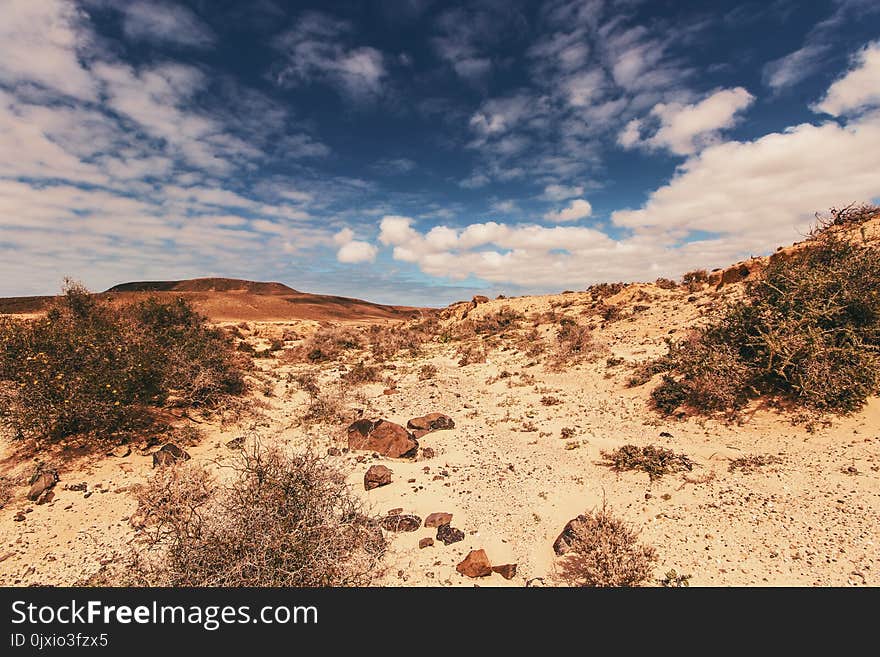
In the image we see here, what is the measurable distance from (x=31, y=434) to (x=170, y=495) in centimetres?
448

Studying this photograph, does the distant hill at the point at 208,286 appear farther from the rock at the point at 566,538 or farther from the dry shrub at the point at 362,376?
the rock at the point at 566,538

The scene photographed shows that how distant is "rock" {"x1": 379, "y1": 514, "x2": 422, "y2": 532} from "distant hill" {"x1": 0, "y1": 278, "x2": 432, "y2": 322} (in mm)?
Answer: 32844

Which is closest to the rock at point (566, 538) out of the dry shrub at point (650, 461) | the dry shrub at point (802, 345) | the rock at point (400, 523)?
the rock at point (400, 523)

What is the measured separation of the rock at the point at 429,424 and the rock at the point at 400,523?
141 inches

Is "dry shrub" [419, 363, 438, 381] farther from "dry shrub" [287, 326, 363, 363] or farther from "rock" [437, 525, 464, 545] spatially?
"rock" [437, 525, 464, 545]

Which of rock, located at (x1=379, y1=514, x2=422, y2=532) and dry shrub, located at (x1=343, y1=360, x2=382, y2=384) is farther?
dry shrub, located at (x1=343, y1=360, x2=382, y2=384)

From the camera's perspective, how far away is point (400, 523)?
5.45 m

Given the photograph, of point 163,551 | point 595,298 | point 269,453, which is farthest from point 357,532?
point 595,298

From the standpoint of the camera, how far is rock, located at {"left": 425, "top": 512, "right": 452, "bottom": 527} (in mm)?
5480

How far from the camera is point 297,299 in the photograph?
72250mm

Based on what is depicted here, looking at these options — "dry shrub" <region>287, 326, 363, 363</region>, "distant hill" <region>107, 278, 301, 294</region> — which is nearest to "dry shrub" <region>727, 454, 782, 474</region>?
"dry shrub" <region>287, 326, 363, 363</region>

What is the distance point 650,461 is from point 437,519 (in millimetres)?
3961

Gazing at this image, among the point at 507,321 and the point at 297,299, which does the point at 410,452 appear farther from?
the point at 297,299

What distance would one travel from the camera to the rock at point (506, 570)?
4410 mm
